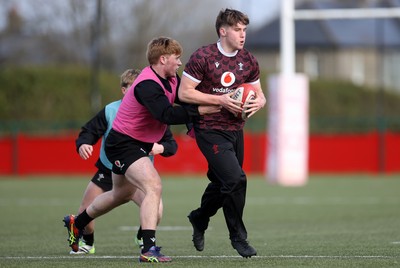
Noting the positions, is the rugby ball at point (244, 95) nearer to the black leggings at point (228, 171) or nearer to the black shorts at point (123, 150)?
the black leggings at point (228, 171)

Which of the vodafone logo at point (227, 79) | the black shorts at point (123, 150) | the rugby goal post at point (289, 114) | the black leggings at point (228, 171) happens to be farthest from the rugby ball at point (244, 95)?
the rugby goal post at point (289, 114)

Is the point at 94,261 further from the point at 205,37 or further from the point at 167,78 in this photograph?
the point at 205,37

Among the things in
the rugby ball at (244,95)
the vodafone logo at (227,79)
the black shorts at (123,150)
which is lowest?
the black shorts at (123,150)

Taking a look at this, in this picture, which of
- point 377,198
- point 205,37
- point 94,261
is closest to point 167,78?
point 94,261

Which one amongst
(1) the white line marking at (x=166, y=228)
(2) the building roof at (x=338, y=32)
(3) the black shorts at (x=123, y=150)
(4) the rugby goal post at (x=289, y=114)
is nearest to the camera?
(3) the black shorts at (x=123, y=150)

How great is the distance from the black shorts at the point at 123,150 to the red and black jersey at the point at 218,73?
0.52 metres

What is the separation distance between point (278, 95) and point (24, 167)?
7.98 meters

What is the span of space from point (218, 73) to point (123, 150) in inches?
39.2

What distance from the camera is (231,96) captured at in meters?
7.63

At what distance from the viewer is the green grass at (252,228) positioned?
7914mm

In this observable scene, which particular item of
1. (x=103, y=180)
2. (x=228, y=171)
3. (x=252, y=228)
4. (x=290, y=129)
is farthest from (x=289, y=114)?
(x=228, y=171)

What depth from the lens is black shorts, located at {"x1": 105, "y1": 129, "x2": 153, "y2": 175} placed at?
7.87 metres

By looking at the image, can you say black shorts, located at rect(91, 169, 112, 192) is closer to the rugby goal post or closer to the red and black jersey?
the red and black jersey

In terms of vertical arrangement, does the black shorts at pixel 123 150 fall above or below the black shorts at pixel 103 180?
above
